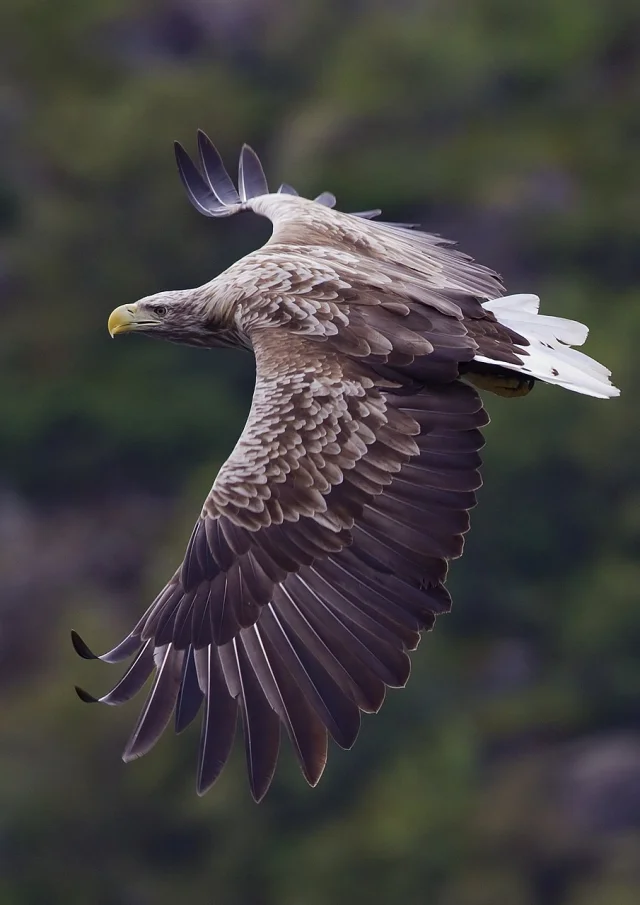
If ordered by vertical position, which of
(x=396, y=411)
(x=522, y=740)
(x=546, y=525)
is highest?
(x=546, y=525)

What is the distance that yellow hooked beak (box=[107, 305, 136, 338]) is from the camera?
10.9 m

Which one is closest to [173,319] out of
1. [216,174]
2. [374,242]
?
[374,242]

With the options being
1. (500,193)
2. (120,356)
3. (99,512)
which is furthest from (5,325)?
(500,193)

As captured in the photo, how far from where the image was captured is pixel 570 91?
1967 inches

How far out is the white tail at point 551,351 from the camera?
9359mm

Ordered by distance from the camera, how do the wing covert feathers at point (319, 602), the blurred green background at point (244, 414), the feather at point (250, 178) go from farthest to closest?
the blurred green background at point (244, 414)
the feather at point (250, 178)
the wing covert feathers at point (319, 602)

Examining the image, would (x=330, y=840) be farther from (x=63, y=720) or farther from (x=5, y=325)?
(x=5, y=325)

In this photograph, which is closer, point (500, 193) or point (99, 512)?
point (99, 512)

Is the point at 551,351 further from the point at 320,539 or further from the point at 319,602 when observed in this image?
the point at 319,602

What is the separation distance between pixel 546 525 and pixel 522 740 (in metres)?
4.99

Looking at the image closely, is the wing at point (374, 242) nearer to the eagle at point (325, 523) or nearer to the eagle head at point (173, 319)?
the eagle head at point (173, 319)

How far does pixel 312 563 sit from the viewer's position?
28.5ft

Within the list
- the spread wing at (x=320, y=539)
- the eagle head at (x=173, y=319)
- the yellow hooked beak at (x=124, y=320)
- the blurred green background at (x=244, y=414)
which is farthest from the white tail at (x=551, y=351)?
the blurred green background at (x=244, y=414)

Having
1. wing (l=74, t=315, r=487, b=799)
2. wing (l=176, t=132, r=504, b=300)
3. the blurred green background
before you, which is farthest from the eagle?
the blurred green background
